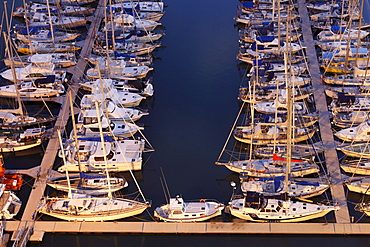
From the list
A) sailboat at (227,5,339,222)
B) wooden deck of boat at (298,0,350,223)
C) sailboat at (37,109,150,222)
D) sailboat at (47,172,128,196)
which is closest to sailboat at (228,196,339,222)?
sailboat at (227,5,339,222)

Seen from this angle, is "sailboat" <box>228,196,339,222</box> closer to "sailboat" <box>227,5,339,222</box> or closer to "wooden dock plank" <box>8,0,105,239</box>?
"sailboat" <box>227,5,339,222</box>

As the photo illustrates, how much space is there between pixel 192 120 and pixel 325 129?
14027mm

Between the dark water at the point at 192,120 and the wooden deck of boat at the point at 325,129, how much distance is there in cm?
432

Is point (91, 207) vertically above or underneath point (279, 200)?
underneath

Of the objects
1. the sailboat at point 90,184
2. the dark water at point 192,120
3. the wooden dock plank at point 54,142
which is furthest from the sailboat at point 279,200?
the wooden dock plank at point 54,142

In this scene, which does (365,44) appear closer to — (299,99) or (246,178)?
(299,99)

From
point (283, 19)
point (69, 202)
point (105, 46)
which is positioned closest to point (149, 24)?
point (105, 46)

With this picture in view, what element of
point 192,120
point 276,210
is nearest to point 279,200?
point 276,210

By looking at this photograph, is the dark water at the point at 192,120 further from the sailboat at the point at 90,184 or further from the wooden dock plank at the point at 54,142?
the sailboat at the point at 90,184

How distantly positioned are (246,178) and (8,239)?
70.6 ft

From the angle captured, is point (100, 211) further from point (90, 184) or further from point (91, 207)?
point (90, 184)

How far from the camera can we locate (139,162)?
66.9 meters

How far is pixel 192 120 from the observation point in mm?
76312

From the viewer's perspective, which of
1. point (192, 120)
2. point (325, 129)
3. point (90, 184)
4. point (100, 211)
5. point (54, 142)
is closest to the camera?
point (100, 211)
